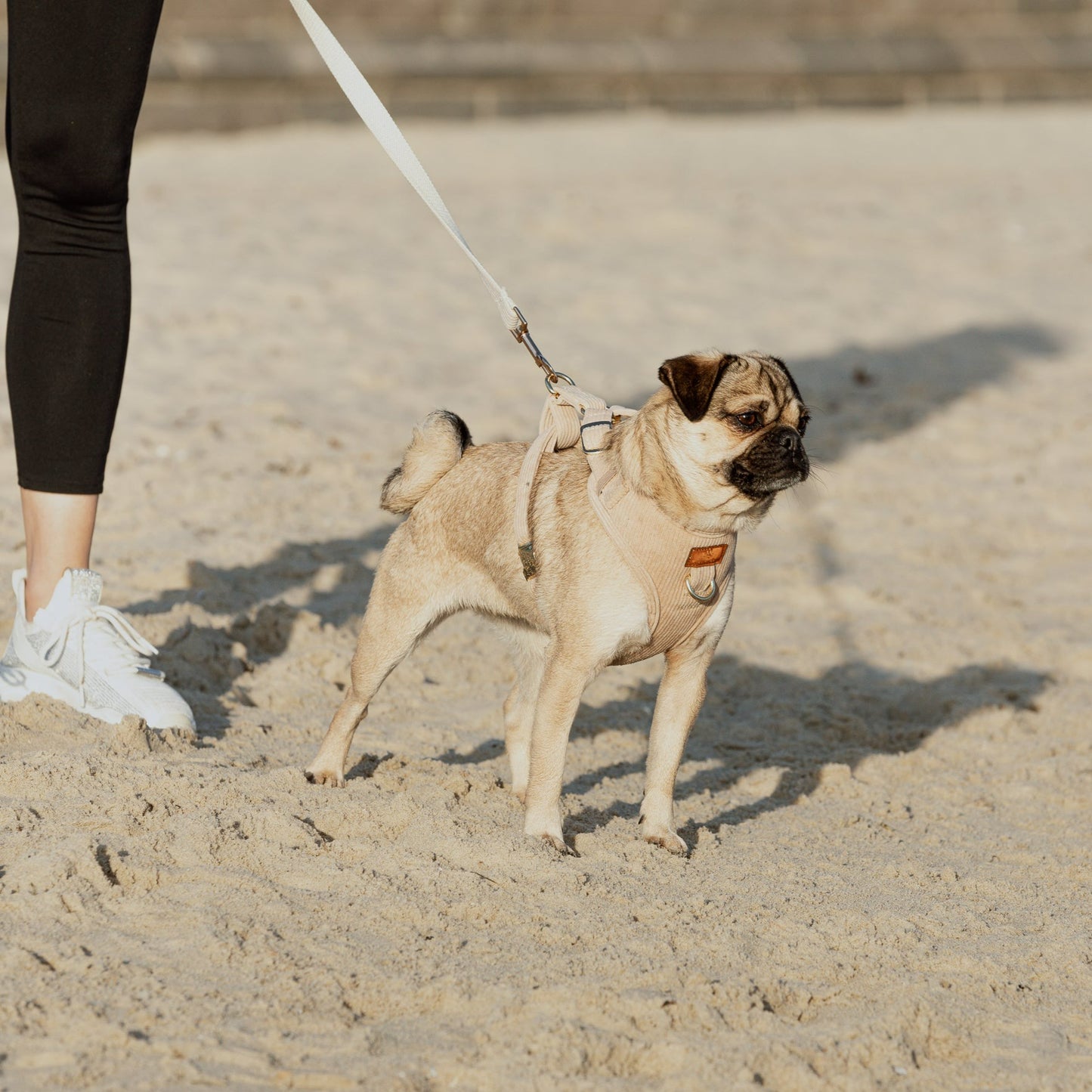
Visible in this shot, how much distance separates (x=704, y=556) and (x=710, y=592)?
0.09 m

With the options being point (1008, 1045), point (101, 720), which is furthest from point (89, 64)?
point (1008, 1045)

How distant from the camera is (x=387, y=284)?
10102 mm

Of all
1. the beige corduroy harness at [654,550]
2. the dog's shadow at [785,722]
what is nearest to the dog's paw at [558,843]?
the dog's shadow at [785,722]

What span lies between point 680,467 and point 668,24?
1363 centimetres

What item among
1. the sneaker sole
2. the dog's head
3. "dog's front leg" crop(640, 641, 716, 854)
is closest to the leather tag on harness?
the dog's head

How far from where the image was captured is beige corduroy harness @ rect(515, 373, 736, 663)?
356 centimetres

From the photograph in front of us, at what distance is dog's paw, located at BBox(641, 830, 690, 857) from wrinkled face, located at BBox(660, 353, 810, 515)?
84 cm

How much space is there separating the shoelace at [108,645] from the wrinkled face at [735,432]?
1.59 metres

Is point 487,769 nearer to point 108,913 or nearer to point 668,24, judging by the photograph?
point 108,913

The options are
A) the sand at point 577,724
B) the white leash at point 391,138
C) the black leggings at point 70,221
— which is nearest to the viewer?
the sand at point 577,724

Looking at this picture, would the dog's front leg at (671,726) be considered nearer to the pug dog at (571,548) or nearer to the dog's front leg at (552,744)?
the pug dog at (571,548)

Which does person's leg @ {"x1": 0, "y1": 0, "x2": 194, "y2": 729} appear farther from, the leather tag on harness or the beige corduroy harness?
the leather tag on harness

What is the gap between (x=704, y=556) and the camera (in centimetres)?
359

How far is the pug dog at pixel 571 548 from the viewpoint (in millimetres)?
3588
